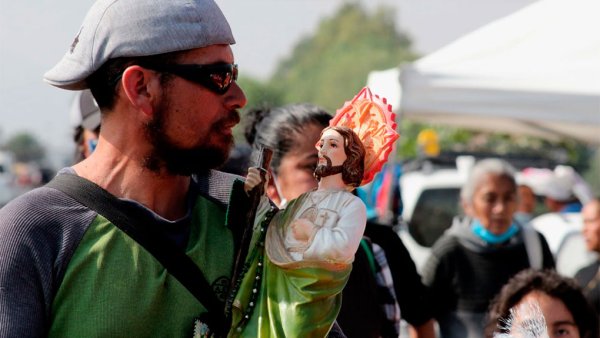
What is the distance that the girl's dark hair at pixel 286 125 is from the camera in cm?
331

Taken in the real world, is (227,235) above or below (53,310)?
above

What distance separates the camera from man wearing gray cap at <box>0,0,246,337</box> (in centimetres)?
201

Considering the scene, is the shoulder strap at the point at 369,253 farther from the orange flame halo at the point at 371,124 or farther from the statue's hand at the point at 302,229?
the statue's hand at the point at 302,229

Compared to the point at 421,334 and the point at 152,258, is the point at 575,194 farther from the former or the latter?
the point at 152,258

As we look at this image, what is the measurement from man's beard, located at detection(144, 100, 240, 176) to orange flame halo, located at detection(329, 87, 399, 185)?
0.26 m

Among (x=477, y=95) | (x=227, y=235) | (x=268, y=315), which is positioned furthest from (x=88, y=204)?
(x=477, y=95)

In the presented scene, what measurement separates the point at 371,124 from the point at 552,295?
161 centimetres

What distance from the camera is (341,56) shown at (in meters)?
107

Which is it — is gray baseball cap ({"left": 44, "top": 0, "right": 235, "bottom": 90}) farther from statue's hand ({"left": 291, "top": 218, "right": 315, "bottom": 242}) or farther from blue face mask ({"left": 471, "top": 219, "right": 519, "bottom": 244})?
blue face mask ({"left": 471, "top": 219, "right": 519, "bottom": 244})

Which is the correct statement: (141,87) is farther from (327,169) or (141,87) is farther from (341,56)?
(341,56)

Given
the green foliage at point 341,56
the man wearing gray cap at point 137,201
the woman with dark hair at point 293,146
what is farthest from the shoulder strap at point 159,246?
the green foliage at point 341,56

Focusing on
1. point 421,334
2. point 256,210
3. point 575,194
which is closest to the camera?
point 256,210

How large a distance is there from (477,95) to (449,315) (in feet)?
5.35

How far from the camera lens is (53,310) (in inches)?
79.7
